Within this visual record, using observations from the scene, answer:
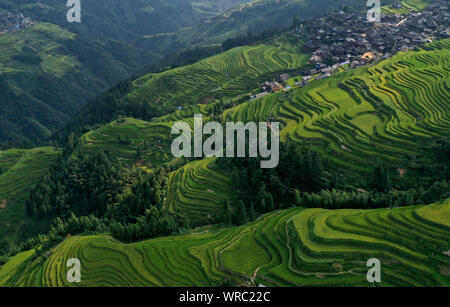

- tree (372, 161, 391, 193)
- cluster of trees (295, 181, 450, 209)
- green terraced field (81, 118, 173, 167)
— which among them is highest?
green terraced field (81, 118, 173, 167)

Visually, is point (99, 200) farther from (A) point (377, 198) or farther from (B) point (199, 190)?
(A) point (377, 198)

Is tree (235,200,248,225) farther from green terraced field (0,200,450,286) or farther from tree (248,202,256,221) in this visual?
green terraced field (0,200,450,286)

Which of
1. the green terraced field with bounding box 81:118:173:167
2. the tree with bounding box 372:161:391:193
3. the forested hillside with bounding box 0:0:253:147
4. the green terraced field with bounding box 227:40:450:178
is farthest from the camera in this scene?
the forested hillside with bounding box 0:0:253:147

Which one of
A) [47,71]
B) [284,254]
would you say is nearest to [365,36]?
[284,254]

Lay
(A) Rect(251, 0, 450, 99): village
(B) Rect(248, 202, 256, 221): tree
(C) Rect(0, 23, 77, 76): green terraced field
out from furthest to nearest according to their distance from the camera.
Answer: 1. (C) Rect(0, 23, 77, 76): green terraced field
2. (A) Rect(251, 0, 450, 99): village
3. (B) Rect(248, 202, 256, 221): tree

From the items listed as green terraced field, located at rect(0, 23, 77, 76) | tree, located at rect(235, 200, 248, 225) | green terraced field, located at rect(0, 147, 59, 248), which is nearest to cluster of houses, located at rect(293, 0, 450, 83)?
tree, located at rect(235, 200, 248, 225)
